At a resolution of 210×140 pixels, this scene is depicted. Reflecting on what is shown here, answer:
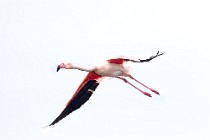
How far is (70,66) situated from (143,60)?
3.93 meters

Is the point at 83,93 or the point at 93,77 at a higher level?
the point at 93,77

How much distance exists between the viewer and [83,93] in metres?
53.1

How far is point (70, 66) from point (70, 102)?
3.19 m

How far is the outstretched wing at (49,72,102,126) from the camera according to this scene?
52375 millimetres

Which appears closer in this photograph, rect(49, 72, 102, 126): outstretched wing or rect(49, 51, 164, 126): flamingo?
rect(49, 51, 164, 126): flamingo

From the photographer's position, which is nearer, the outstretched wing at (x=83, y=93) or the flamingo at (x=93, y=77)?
the flamingo at (x=93, y=77)

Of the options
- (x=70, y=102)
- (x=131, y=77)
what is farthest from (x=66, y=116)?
(x=131, y=77)

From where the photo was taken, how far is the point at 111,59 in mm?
50500

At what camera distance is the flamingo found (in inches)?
1972

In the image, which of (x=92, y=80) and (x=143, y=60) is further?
(x=92, y=80)

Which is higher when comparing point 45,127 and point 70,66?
point 70,66

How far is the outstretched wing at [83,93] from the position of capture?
2062 inches

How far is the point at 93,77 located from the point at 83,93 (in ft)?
3.52

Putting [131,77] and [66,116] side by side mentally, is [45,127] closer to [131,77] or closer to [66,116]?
[66,116]
